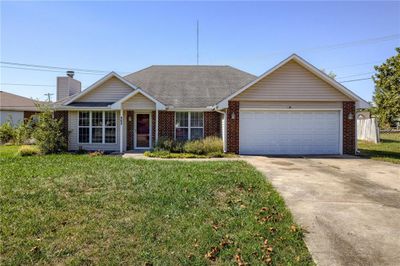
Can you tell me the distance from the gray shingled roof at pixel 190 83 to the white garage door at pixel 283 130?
3262 millimetres

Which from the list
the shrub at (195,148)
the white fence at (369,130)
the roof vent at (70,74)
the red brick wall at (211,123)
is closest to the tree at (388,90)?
the white fence at (369,130)

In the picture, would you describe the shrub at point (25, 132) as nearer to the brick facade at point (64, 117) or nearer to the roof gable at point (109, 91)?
the brick facade at point (64, 117)

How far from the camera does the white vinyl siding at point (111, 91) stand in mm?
16156

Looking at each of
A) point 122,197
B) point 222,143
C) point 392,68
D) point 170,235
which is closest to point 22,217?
point 122,197

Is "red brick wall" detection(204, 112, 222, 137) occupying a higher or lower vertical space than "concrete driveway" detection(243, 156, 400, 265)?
higher

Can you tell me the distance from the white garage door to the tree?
65.6 ft

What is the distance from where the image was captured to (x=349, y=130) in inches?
556

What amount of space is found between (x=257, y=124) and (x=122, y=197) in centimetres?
934

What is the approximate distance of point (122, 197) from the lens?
629cm

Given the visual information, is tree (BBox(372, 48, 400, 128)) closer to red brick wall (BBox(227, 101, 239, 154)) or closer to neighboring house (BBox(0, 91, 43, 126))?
red brick wall (BBox(227, 101, 239, 154))

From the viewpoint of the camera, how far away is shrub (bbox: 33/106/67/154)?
1416 centimetres

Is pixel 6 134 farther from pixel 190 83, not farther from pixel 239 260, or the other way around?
pixel 239 260

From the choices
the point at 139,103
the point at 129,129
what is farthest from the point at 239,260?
the point at 129,129

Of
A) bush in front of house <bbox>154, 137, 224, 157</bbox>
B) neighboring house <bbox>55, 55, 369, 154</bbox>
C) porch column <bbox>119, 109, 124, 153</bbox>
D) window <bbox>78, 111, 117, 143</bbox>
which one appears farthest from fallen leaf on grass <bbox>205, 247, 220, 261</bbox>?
window <bbox>78, 111, 117, 143</bbox>
